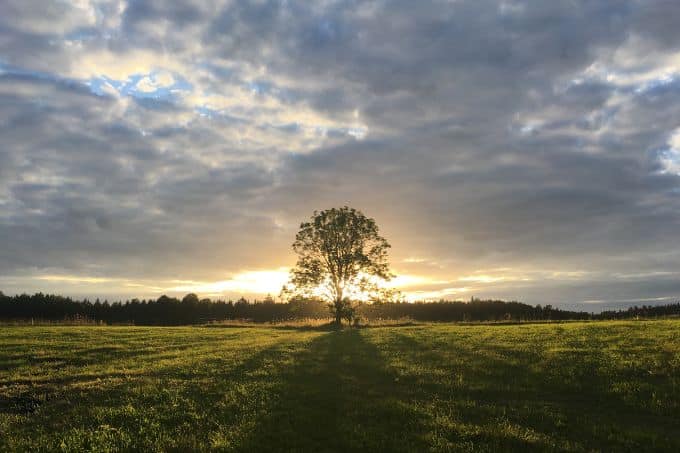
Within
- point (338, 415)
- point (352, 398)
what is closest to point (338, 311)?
point (352, 398)

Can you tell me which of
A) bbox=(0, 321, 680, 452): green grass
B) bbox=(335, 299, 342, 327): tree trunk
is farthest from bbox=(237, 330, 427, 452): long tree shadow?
bbox=(335, 299, 342, 327): tree trunk

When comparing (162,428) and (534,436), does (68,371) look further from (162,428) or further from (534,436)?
(534,436)

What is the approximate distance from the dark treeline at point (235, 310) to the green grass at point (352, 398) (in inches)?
1663

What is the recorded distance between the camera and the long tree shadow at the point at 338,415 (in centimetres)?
1190

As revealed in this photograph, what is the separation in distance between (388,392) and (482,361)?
7.52 meters

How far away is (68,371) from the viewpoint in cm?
2211

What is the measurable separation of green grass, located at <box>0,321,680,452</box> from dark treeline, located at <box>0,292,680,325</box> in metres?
42.2

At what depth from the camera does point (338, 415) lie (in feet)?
47.3

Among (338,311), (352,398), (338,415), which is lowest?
(338,415)

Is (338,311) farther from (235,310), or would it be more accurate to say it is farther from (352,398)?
(235,310)

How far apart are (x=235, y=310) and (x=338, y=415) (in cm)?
11173

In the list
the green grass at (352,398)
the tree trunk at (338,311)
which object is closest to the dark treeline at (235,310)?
the tree trunk at (338,311)

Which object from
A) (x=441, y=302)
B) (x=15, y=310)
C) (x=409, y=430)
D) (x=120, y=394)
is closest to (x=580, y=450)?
(x=409, y=430)

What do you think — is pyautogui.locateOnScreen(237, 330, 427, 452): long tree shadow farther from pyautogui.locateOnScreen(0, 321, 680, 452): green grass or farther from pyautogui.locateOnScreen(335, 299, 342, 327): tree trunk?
pyautogui.locateOnScreen(335, 299, 342, 327): tree trunk
